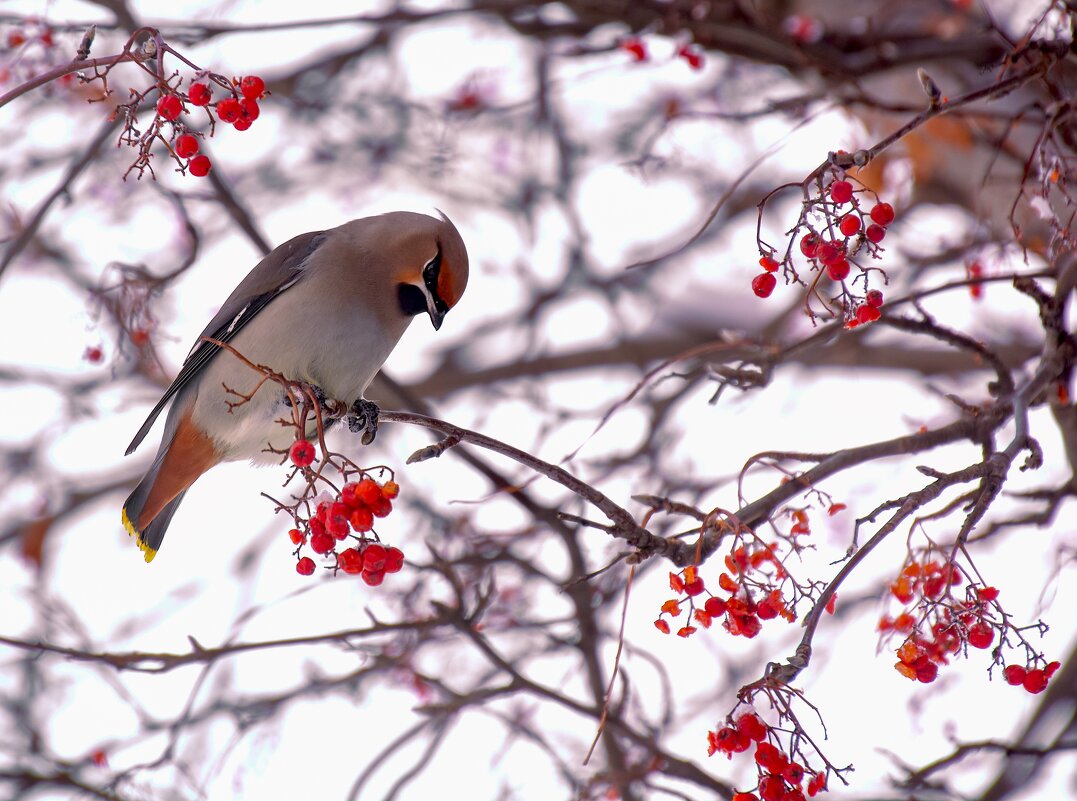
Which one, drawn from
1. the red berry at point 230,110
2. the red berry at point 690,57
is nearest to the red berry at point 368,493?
the red berry at point 230,110

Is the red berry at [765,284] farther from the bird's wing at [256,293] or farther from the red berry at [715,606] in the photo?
the bird's wing at [256,293]

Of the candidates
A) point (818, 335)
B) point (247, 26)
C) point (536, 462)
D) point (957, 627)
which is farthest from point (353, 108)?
point (957, 627)

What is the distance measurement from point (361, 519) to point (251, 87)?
847 mm

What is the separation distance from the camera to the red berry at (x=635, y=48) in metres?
4.03

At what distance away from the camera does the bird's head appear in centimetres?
354

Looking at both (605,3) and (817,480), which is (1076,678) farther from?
(605,3)

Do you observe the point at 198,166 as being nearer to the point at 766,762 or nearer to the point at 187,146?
the point at 187,146

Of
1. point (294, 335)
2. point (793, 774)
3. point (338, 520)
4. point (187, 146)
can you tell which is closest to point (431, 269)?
point (294, 335)

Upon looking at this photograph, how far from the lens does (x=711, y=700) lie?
5.40 meters

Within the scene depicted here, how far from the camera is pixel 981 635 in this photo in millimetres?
2033

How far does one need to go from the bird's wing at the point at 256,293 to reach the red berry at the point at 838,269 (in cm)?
199

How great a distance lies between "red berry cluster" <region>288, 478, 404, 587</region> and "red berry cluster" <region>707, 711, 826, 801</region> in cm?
68

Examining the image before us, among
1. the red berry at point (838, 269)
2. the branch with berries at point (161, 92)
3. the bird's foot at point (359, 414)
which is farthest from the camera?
the bird's foot at point (359, 414)

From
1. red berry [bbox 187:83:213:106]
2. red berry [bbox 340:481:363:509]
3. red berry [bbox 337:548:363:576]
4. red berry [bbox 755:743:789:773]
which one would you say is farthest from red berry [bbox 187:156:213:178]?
red berry [bbox 755:743:789:773]
